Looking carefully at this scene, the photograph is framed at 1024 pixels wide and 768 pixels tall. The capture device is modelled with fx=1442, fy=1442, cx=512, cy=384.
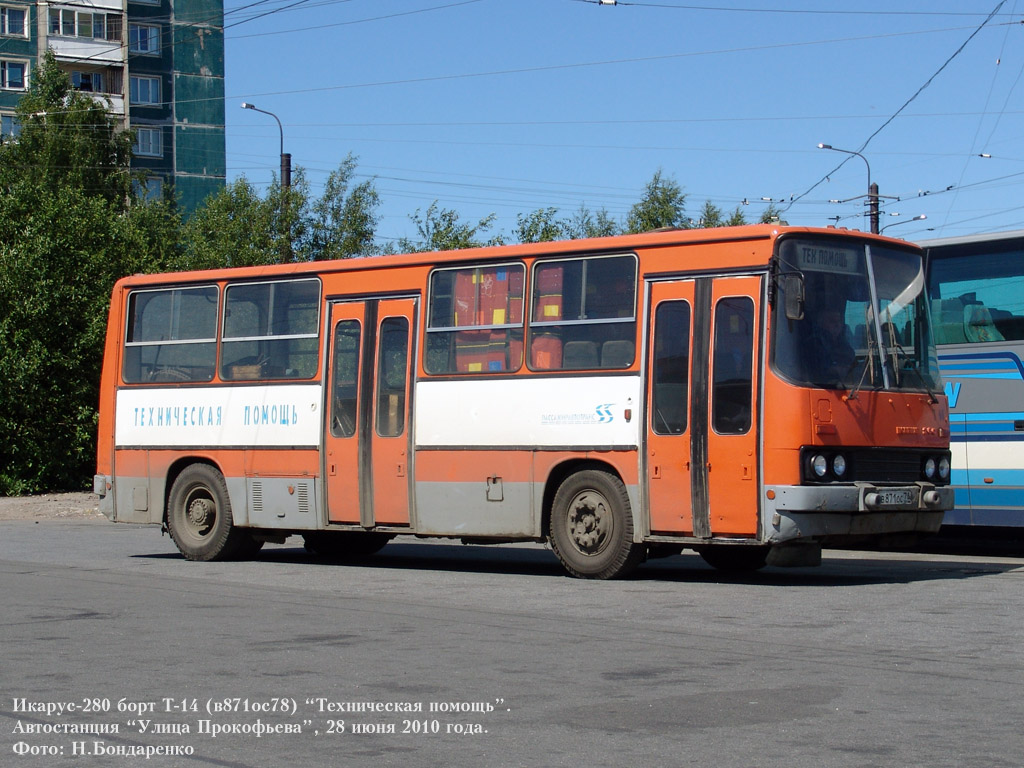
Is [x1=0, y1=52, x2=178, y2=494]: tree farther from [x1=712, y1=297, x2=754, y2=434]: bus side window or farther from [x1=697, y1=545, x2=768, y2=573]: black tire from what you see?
[x1=712, y1=297, x2=754, y2=434]: bus side window

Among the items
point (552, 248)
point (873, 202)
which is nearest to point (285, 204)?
point (873, 202)

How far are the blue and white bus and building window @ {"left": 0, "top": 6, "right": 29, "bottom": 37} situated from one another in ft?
204

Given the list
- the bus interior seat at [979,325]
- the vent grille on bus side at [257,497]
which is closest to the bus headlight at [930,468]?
the bus interior seat at [979,325]

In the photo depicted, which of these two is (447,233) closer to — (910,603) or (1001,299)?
(1001,299)

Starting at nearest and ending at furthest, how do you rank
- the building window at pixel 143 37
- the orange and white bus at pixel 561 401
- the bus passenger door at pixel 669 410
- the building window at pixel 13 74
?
the orange and white bus at pixel 561 401 < the bus passenger door at pixel 669 410 < the building window at pixel 13 74 < the building window at pixel 143 37

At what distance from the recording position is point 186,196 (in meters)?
74.9

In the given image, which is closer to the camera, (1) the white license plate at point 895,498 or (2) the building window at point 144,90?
(1) the white license plate at point 895,498

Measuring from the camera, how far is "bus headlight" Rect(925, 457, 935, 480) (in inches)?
523

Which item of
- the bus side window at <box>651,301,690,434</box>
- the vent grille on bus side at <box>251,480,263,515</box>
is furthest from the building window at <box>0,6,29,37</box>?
the bus side window at <box>651,301,690,434</box>

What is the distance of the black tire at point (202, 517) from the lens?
16703 millimetres

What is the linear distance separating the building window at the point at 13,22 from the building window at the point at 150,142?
289 inches

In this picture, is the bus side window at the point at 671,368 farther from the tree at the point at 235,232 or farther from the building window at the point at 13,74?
the building window at the point at 13,74

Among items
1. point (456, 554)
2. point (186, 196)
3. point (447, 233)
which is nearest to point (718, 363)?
point (456, 554)

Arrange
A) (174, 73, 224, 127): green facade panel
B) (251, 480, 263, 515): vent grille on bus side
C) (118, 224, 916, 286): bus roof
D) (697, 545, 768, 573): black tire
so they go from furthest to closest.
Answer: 1. (174, 73, 224, 127): green facade panel
2. (251, 480, 263, 515): vent grille on bus side
3. (697, 545, 768, 573): black tire
4. (118, 224, 916, 286): bus roof
